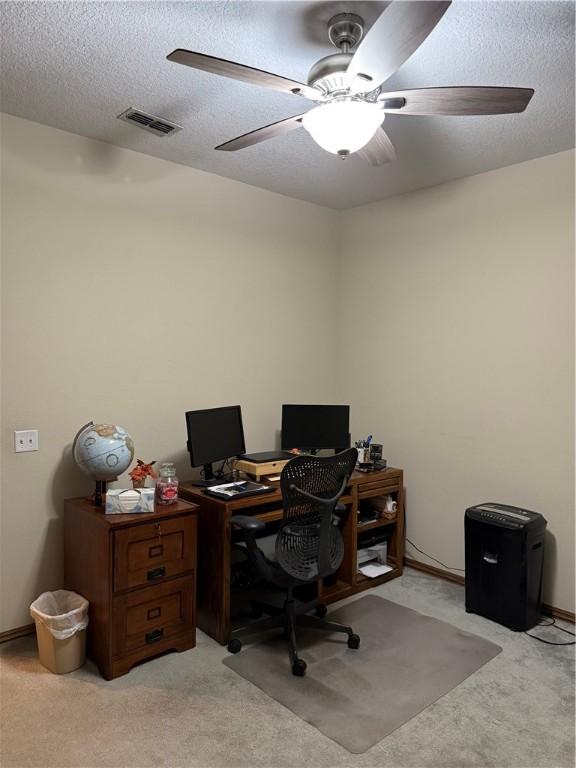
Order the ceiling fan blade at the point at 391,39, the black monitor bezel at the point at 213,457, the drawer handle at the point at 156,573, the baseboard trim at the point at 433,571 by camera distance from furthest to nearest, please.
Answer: the baseboard trim at the point at 433,571, the black monitor bezel at the point at 213,457, the drawer handle at the point at 156,573, the ceiling fan blade at the point at 391,39

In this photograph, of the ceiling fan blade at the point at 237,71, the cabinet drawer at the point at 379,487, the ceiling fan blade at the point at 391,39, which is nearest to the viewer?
the ceiling fan blade at the point at 391,39

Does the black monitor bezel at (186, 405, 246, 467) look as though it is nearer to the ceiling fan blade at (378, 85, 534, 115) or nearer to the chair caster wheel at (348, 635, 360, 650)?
the chair caster wheel at (348, 635, 360, 650)

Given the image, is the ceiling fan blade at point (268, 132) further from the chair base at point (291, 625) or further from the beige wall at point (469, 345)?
the chair base at point (291, 625)

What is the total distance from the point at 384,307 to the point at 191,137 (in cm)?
186

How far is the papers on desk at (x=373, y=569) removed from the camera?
3652 millimetres

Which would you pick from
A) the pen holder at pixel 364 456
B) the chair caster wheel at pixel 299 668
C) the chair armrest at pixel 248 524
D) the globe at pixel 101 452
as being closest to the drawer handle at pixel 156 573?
the chair armrest at pixel 248 524

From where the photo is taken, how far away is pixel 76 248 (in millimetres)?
3041

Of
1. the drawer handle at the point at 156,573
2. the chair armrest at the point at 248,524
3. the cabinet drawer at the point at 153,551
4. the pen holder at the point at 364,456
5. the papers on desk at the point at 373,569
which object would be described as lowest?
the papers on desk at the point at 373,569

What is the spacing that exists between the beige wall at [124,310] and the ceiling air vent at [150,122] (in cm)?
38

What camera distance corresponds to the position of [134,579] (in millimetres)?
2596

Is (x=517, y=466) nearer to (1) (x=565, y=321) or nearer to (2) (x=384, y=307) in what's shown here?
(1) (x=565, y=321)

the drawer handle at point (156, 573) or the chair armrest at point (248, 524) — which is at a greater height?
the chair armrest at point (248, 524)

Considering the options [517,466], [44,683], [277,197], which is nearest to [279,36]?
[277,197]

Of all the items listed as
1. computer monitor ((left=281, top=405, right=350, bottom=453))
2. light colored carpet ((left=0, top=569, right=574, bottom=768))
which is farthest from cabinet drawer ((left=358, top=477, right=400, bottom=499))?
light colored carpet ((left=0, top=569, right=574, bottom=768))
